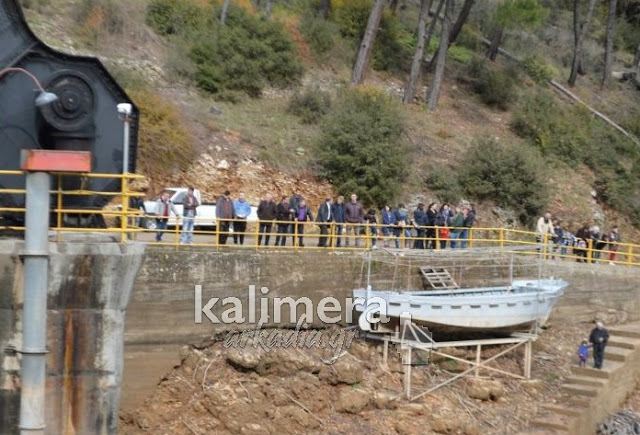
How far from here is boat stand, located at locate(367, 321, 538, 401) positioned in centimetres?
2291

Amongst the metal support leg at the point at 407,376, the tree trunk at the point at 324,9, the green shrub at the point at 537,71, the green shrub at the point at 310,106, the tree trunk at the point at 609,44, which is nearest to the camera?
the metal support leg at the point at 407,376

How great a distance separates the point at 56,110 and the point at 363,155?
2053cm

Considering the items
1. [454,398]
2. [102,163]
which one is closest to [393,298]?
[454,398]

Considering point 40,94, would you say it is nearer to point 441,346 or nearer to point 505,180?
point 441,346

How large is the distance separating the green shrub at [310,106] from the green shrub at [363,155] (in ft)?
5.81

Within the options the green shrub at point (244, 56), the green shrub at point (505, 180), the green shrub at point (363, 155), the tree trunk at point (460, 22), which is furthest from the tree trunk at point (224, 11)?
the green shrub at point (505, 180)

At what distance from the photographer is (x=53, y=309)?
1302 centimetres

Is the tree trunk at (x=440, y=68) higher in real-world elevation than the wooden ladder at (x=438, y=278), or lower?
higher

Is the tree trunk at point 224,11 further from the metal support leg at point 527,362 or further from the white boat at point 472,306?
the metal support leg at point 527,362

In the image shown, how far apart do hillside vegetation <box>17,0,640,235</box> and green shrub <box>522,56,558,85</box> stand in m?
0.10

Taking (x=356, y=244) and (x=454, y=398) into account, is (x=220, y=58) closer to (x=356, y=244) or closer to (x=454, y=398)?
(x=356, y=244)

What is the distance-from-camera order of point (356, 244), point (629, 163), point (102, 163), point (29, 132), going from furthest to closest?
point (629, 163) → point (356, 244) → point (102, 163) → point (29, 132)

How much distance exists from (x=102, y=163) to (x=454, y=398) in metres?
10.7

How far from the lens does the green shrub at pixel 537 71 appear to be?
50.6m
